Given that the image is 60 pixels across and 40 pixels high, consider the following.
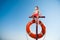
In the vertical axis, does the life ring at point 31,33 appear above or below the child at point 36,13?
below

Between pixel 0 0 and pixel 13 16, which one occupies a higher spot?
pixel 0 0

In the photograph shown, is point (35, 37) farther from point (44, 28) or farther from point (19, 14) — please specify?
point (19, 14)

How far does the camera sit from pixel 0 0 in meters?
2.38

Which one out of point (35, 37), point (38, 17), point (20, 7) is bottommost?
point (35, 37)

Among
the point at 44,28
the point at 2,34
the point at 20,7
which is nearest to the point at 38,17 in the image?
the point at 44,28

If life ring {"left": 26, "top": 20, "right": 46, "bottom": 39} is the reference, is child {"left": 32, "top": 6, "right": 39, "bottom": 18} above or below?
above

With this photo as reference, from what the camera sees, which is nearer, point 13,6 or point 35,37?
point 35,37

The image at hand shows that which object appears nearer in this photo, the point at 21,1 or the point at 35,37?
the point at 35,37

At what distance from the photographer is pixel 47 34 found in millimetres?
2188

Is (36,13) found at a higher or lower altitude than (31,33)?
higher

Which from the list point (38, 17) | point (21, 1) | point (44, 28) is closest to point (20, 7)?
point (21, 1)

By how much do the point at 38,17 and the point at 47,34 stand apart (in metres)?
0.28

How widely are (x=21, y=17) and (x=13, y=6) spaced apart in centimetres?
21

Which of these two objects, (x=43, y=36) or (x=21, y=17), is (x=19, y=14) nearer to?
(x=21, y=17)
